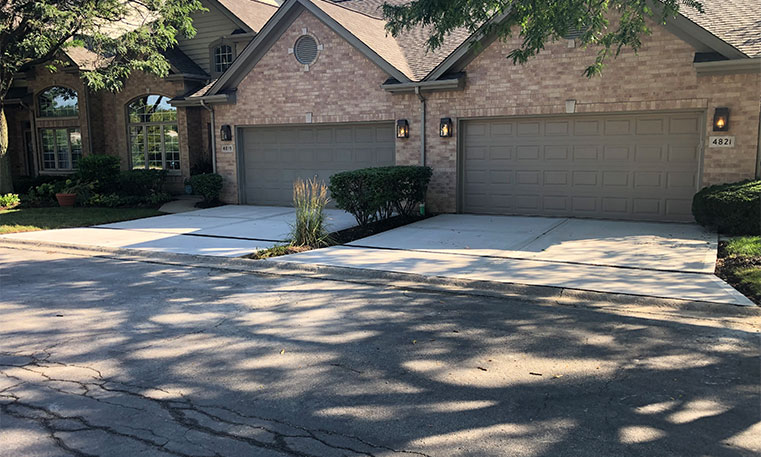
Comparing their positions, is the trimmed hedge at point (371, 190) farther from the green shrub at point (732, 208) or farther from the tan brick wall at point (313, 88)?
the green shrub at point (732, 208)

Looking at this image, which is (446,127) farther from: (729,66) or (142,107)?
(142,107)

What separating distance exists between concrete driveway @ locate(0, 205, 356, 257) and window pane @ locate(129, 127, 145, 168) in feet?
20.6

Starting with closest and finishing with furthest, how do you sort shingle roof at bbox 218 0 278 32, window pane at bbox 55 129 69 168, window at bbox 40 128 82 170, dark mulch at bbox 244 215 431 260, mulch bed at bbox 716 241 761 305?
mulch bed at bbox 716 241 761 305 → dark mulch at bbox 244 215 431 260 → shingle roof at bbox 218 0 278 32 → window at bbox 40 128 82 170 → window pane at bbox 55 129 69 168

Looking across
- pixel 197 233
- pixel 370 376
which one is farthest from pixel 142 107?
pixel 370 376

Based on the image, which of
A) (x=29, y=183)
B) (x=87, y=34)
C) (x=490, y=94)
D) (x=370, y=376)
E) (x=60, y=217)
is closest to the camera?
(x=370, y=376)

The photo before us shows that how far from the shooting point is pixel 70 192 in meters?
18.3

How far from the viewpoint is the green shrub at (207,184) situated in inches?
681

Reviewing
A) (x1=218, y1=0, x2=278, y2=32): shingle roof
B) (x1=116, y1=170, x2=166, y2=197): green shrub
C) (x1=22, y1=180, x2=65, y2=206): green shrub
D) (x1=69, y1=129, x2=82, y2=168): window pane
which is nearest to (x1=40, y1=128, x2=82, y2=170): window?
(x1=69, y1=129, x2=82, y2=168): window pane

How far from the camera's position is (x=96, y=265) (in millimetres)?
9430

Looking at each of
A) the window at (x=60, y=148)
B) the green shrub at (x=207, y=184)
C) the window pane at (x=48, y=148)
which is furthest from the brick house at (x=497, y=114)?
the window pane at (x=48, y=148)

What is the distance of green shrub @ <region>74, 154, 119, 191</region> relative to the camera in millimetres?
18562

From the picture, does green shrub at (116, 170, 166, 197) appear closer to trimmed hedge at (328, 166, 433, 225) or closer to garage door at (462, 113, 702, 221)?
trimmed hedge at (328, 166, 433, 225)

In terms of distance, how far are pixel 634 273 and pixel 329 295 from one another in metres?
4.10

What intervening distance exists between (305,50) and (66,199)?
868 centimetres
